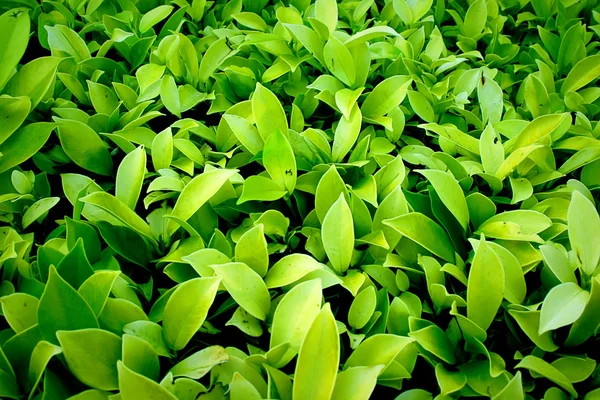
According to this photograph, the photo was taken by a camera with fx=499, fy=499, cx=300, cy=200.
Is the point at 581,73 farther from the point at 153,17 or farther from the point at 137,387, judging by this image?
the point at 137,387

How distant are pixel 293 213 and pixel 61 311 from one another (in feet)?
1.73

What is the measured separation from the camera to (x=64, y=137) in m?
1.15

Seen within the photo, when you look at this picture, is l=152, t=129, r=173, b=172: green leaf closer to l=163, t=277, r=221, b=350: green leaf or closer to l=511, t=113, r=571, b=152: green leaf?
l=163, t=277, r=221, b=350: green leaf

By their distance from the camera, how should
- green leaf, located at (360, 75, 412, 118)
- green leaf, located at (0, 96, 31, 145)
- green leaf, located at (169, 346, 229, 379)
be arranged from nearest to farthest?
green leaf, located at (169, 346, 229, 379), green leaf, located at (0, 96, 31, 145), green leaf, located at (360, 75, 412, 118)

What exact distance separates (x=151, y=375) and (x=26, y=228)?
54 cm

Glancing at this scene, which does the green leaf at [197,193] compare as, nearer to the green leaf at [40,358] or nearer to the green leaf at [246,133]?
the green leaf at [246,133]

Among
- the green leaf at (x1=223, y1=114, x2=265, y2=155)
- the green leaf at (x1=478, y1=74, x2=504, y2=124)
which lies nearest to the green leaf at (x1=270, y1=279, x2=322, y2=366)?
the green leaf at (x1=223, y1=114, x2=265, y2=155)

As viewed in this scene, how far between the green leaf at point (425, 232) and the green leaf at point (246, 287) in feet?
0.88

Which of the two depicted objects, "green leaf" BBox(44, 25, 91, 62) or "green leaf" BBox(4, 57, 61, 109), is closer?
"green leaf" BBox(4, 57, 61, 109)

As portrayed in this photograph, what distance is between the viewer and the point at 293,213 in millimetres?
1139

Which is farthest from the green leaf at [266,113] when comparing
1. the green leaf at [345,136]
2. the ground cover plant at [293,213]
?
the green leaf at [345,136]

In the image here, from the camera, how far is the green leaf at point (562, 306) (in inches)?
31.4

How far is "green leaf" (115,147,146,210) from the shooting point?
3.44 feet

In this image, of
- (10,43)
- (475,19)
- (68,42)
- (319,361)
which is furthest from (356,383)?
(475,19)
